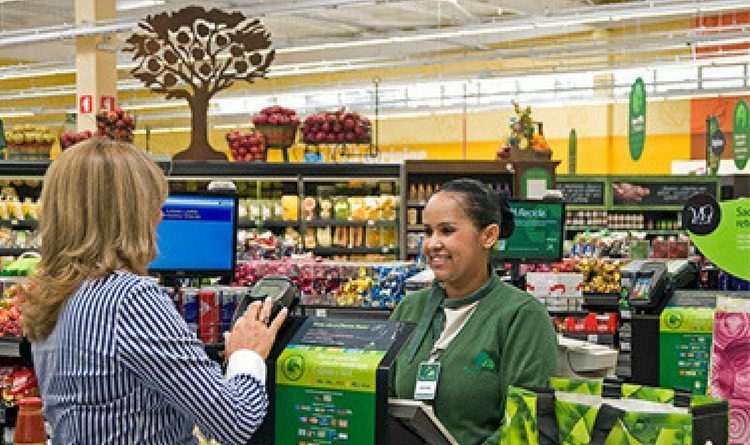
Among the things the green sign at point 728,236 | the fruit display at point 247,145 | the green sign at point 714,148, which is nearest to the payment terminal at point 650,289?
the green sign at point 728,236

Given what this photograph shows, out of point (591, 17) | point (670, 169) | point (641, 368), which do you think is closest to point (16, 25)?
point (591, 17)

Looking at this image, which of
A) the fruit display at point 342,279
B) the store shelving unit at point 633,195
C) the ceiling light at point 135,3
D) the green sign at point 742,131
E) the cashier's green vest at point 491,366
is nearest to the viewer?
the cashier's green vest at point 491,366

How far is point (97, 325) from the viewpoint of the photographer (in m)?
2.22

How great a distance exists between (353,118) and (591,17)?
184 inches

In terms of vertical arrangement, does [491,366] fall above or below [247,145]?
below

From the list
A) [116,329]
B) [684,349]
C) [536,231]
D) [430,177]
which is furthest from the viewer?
[430,177]

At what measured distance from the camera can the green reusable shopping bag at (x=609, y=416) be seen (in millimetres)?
2166

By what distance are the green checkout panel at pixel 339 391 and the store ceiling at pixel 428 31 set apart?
10965 millimetres

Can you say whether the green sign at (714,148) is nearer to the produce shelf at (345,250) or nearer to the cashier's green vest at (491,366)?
the produce shelf at (345,250)

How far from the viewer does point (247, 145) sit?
1061cm

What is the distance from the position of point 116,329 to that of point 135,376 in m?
0.09

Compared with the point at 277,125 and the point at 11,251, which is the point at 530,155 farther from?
the point at 11,251

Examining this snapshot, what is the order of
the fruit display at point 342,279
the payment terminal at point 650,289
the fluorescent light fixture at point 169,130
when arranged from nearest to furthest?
the payment terminal at point 650,289 → the fruit display at point 342,279 → the fluorescent light fixture at point 169,130

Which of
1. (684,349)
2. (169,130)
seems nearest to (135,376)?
(684,349)
